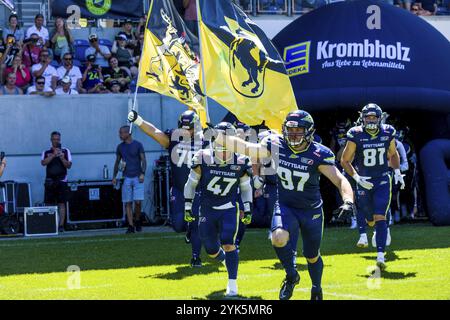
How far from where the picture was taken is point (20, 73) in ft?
62.3

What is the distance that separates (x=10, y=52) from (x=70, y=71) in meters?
1.18

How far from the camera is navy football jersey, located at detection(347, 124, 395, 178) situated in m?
12.9

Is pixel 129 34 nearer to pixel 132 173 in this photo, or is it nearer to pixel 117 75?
pixel 117 75

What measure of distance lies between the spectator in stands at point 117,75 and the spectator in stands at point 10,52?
6.02 ft

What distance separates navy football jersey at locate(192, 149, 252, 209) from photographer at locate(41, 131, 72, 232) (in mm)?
7834

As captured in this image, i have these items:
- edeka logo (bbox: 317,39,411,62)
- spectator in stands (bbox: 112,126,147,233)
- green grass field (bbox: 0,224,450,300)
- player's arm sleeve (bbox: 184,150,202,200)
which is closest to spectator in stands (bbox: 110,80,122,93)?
spectator in stands (bbox: 112,126,147,233)

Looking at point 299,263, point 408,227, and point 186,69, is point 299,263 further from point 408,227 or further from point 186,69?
point 408,227

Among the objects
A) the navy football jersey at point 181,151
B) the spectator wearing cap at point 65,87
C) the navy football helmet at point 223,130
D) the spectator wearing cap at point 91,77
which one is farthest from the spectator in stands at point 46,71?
the navy football helmet at point 223,130

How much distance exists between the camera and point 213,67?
14.1 metres

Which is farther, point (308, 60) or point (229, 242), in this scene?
point (308, 60)

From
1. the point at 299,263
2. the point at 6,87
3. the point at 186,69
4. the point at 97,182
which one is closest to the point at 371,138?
the point at 299,263

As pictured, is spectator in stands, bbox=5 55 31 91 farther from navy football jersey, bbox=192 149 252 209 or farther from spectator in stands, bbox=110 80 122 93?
navy football jersey, bbox=192 149 252 209

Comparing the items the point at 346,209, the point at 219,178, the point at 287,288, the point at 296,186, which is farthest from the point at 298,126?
the point at 219,178
